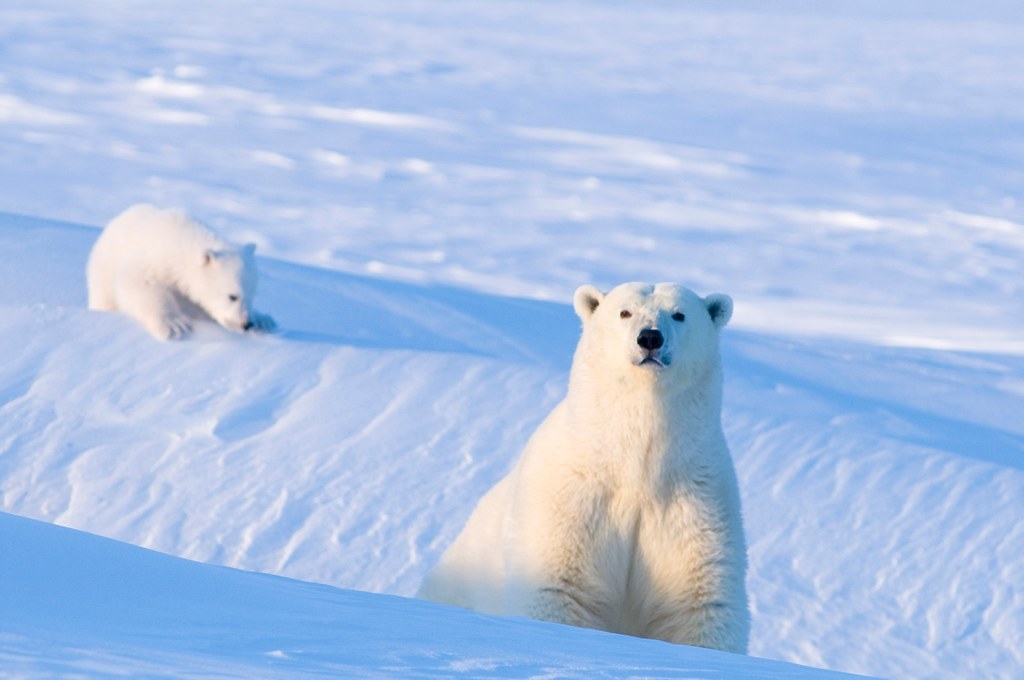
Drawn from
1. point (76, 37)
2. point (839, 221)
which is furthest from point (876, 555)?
point (76, 37)

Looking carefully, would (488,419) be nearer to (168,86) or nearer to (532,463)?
(532,463)

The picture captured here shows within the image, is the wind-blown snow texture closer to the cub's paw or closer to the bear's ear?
the cub's paw

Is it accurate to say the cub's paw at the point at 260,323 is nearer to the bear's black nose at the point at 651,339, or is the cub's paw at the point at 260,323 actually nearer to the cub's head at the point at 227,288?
the cub's head at the point at 227,288

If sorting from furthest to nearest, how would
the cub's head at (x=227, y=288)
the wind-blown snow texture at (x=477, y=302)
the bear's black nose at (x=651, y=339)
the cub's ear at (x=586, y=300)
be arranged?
the cub's head at (x=227, y=288)
the wind-blown snow texture at (x=477, y=302)
the cub's ear at (x=586, y=300)
the bear's black nose at (x=651, y=339)

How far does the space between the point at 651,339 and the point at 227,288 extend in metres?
3.14

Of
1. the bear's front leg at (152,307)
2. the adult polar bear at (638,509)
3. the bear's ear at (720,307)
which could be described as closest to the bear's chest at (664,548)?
the adult polar bear at (638,509)

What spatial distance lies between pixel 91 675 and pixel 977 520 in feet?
12.9

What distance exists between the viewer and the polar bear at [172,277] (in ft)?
19.6

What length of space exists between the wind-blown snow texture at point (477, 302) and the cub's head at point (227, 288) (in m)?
0.10

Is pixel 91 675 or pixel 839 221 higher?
pixel 839 221

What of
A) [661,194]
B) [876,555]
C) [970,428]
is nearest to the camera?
[876,555]

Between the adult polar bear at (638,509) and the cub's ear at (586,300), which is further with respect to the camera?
the cub's ear at (586,300)

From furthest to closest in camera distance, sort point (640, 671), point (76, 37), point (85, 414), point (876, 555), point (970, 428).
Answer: point (76, 37) → point (970, 428) → point (85, 414) → point (876, 555) → point (640, 671)

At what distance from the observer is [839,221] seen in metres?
14.8
